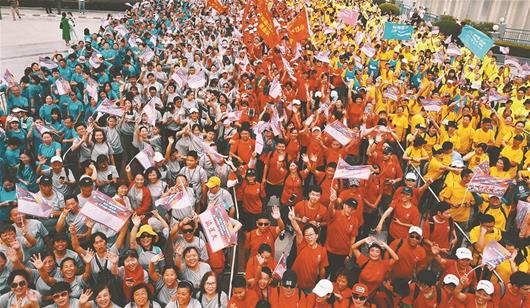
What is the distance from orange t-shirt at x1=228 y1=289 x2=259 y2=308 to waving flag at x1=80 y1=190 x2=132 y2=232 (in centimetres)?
160

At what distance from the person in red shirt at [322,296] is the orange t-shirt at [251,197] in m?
2.29

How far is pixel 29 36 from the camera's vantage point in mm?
24875

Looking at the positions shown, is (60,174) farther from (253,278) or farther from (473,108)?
(473,108)

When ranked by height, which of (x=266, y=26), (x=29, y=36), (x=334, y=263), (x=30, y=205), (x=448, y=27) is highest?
(x=266, y=26)

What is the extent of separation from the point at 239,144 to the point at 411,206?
3.13 metres

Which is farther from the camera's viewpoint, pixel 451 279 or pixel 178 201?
pixel 178 201

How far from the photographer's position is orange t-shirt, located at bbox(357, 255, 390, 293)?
5.14 meters

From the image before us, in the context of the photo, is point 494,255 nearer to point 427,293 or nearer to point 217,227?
point 427,293

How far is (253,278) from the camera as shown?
5.00 m

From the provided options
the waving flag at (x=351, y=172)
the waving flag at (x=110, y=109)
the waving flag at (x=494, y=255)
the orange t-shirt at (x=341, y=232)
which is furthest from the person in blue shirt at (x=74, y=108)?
the waving flag at (x=494, y=255)

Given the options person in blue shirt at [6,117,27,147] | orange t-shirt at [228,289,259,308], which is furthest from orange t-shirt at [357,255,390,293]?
person in blue shirt at [6,117,27,147]

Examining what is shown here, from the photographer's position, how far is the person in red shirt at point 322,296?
4.53m

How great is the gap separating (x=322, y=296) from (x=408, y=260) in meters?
1.57

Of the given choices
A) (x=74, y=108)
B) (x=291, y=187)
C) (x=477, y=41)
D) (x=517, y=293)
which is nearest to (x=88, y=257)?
(x=291, y=187)
